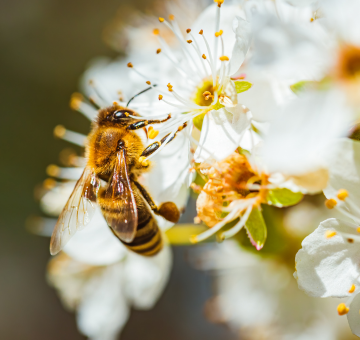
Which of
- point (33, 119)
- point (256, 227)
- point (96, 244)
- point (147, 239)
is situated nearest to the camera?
point (256, 227)

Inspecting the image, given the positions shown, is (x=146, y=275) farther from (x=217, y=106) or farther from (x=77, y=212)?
(x=217, y=106)

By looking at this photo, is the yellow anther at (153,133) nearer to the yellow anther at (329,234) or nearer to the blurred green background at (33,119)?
the yellow anther at (329,234)

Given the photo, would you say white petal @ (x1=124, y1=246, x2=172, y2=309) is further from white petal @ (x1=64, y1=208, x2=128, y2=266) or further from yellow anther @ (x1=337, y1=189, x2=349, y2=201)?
yellow anther @ (x1=337, y1=189, x2=349, y2=201)

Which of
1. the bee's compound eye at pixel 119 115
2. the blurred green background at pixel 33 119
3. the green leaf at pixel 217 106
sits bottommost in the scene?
the blurred green background at pixel 33 119

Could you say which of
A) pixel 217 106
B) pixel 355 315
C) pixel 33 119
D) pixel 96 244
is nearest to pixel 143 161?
pixel 217 106

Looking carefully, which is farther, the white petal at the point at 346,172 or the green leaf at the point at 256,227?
the green leaf at the point at 256,227

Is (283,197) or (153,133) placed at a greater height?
(153,133)

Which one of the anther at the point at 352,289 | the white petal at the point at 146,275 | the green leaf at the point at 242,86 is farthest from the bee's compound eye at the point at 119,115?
the anther at the point at 352,289

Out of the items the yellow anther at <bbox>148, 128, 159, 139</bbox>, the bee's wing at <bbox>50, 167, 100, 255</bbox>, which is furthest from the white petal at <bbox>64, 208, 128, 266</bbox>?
the yellow anther at <bbox>148, 128, 159, 139</bbox>
